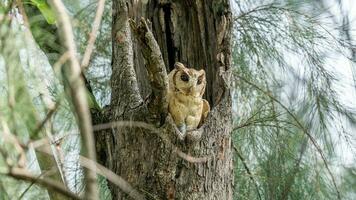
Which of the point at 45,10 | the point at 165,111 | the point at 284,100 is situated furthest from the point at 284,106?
the point at 45,10

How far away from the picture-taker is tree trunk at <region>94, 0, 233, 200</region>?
2332 mm

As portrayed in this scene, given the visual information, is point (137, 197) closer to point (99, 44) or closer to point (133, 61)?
point (133, 61)

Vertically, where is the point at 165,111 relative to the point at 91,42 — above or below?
below

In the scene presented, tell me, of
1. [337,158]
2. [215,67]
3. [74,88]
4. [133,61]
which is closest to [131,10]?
[133,61]

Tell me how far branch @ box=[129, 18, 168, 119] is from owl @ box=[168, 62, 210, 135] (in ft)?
1.01

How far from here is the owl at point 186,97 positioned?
101 inches

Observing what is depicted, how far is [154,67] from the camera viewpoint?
207cm

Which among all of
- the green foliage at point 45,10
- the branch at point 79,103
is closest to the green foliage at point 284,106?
the green foliage at point 45,10

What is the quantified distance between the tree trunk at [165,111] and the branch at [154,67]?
1 cm

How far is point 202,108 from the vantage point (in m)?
2.67

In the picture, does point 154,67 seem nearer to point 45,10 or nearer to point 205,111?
point 45,10

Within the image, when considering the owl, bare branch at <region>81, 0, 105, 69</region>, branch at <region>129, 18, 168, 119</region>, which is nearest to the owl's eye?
the owl

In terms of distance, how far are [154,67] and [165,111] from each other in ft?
0.71

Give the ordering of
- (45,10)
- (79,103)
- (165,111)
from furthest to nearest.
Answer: (165,111)
(45,10)
(79,103)
